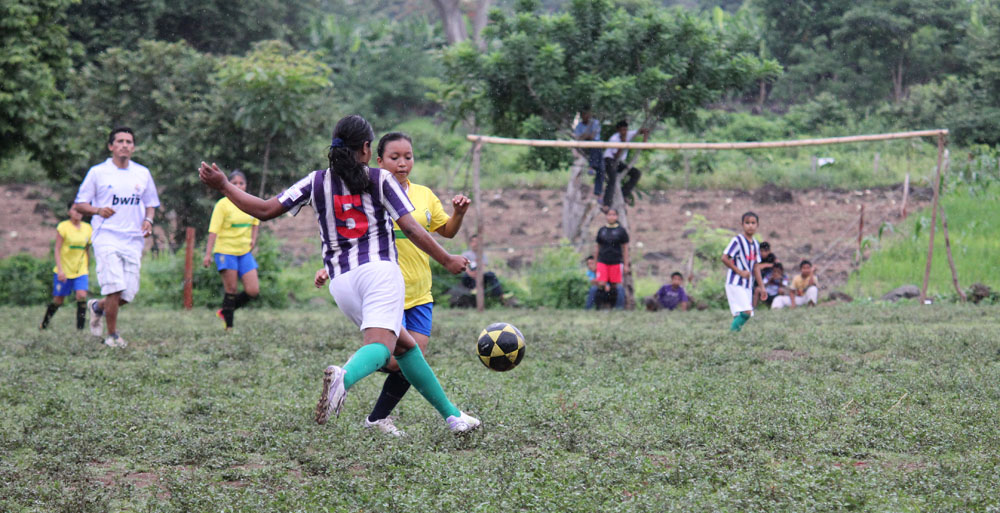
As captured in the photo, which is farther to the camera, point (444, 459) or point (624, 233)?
point (624, 233)

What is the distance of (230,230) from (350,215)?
6411mm

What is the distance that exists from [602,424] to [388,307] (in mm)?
1654

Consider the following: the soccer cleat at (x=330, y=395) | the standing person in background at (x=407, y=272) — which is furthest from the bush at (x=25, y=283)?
the soccer cleat at (x=330, y=395)

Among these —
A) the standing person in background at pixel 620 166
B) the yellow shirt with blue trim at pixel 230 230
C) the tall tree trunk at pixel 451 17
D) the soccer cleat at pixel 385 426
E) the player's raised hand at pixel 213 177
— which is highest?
the tall tree trunk at pixel 451 17

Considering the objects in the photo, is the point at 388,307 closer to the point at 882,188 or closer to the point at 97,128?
the point at 97,128

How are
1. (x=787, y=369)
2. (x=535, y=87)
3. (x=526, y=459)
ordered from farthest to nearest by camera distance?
(x=535, y=87) → (x=787, y=369) → (x=526, y=459)

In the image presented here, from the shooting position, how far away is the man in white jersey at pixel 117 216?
961cm

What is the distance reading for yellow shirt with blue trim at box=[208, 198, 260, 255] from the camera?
11141 mm

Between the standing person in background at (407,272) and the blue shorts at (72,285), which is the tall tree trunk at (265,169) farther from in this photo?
the standing person in background at (407,272)

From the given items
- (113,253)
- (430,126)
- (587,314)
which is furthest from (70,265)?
(430,126)

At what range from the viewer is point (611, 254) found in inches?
608

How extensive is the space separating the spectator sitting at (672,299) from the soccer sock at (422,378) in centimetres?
1067

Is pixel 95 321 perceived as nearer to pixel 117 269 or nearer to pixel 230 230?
pixel 117 269

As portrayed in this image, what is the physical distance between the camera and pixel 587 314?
577 inches
